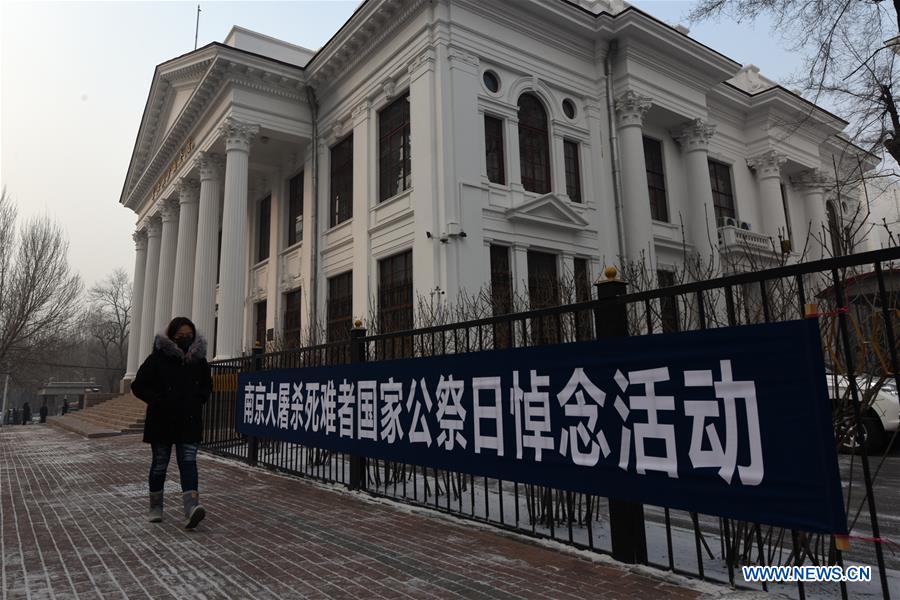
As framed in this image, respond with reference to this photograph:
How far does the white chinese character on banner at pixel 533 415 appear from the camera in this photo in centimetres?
417

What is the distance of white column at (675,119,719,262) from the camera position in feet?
65.1

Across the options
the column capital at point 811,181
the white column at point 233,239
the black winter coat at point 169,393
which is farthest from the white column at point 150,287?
the column capital at point 811,181

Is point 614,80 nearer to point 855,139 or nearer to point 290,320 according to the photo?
point 855,139

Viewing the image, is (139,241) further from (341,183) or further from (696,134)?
(696,134)

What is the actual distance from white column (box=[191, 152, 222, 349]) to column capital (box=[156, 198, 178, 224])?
5.95 m

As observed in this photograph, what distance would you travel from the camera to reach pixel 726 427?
308cm

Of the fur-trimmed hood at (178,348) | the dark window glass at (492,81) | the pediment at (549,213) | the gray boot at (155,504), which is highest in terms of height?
the dark window glass at (492,81)

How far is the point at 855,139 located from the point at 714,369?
40.0 feet

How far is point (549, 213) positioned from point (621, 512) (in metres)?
13.1

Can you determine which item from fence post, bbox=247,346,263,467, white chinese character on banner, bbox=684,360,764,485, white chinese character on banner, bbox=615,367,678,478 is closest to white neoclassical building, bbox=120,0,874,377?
fence post, bbox=247,346,263,467

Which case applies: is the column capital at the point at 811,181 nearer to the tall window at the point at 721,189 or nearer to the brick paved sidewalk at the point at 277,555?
the tall window at the point at 721,189

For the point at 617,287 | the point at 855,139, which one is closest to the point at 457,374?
the point at 617,287

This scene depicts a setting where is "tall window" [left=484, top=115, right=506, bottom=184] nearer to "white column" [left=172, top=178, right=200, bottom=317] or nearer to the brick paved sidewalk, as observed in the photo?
the brick paved sidewalk

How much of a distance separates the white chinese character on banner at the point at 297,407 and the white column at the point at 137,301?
86.1 ft
